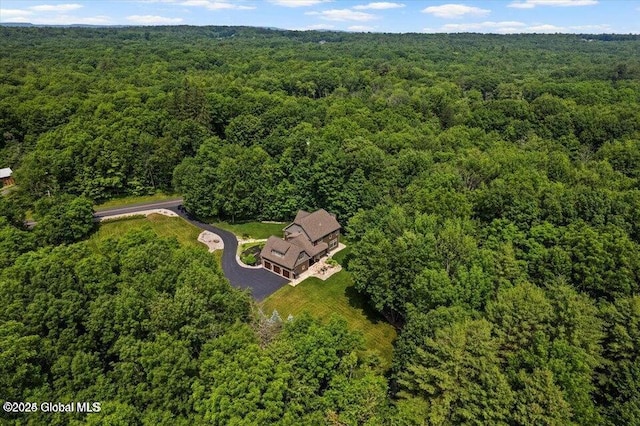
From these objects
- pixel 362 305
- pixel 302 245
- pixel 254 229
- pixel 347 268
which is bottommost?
pixel 254 229

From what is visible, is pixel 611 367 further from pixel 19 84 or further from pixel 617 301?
pixel 19 84

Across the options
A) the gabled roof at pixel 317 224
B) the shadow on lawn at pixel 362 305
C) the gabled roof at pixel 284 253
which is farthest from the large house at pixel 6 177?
the shadow on lawn at pixel 362 305

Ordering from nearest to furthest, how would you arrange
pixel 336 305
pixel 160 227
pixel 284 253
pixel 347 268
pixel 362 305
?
pixel 336 305
pixel 362 305
pixel 284 253
pixel 347 268
pixel 160 227

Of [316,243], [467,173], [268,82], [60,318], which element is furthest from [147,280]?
[268,82]

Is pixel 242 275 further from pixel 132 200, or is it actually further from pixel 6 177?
pixel 6 177

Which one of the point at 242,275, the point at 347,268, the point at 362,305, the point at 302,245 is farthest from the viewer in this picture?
the point at 302,245

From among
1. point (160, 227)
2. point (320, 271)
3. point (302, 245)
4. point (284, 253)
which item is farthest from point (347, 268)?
point (160, 227)
